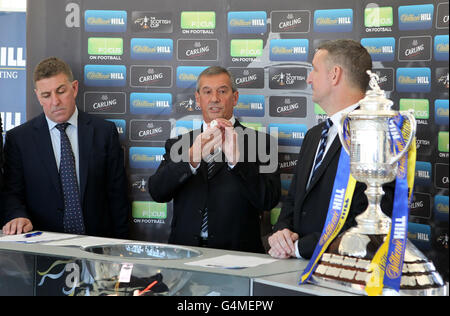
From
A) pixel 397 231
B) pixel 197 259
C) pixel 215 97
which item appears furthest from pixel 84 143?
pixel 397 231

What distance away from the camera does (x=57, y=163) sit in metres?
4.27

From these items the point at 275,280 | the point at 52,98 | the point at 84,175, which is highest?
the point at 52,98

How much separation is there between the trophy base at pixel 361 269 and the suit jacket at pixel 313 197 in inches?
18.9

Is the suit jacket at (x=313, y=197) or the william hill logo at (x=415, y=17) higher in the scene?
the william hill logo at (x=415, y=17)

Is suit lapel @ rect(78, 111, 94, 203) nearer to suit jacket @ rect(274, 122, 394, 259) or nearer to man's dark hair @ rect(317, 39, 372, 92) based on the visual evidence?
suit jacket @ rect(274, 122, 394, 259)

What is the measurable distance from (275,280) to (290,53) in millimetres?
2593

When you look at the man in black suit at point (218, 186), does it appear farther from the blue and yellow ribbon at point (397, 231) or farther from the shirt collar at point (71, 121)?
the blue and yellow ribbon at point (397, 231)

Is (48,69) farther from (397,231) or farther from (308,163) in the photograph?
(397,231)

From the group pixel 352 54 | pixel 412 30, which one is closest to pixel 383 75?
Result: pixel 412 30

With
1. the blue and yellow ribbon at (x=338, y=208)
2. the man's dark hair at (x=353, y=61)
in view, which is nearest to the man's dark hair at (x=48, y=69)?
the man's dark hair at (x=353, y=61)

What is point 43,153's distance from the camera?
4258 millimetres

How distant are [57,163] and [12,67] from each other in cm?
137

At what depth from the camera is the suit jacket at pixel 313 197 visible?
9.66 ft

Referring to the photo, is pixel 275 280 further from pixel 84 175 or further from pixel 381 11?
pixel 381 11
